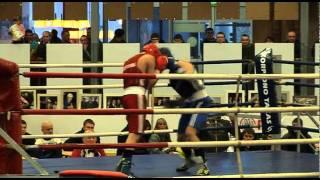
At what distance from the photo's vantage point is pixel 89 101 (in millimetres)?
8242

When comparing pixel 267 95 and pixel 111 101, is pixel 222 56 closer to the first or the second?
pixel 111 101

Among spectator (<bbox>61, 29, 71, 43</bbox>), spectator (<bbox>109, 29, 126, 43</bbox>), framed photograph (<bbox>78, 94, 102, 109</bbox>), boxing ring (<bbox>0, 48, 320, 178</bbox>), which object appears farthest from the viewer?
spectator (<bbox>61, 29, 71, 43</bbox>)

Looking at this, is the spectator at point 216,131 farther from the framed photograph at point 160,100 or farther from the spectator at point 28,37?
the spectator at point 28,37

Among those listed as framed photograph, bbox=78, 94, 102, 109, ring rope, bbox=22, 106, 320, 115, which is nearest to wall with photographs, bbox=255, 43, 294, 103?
framed photograph, bbox=78, 94, 102, 109

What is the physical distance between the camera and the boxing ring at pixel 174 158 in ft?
12.8

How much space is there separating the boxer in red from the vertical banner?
1.44 m

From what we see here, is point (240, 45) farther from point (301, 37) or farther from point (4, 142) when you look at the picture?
point (4, 142)

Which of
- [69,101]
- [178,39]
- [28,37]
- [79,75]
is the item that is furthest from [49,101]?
[79,75]

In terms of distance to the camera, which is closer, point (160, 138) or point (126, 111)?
point (126, 111)

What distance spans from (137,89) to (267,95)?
5.50ft

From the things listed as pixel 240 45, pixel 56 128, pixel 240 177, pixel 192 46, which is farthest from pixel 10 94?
pixel 192 46

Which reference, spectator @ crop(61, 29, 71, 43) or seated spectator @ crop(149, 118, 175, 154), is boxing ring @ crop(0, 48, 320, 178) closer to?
seated spectator @ crop(149, 118, 175, 154)

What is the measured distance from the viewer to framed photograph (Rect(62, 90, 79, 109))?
8062 millimetres

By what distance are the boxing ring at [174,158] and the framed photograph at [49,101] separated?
2.25 metres
